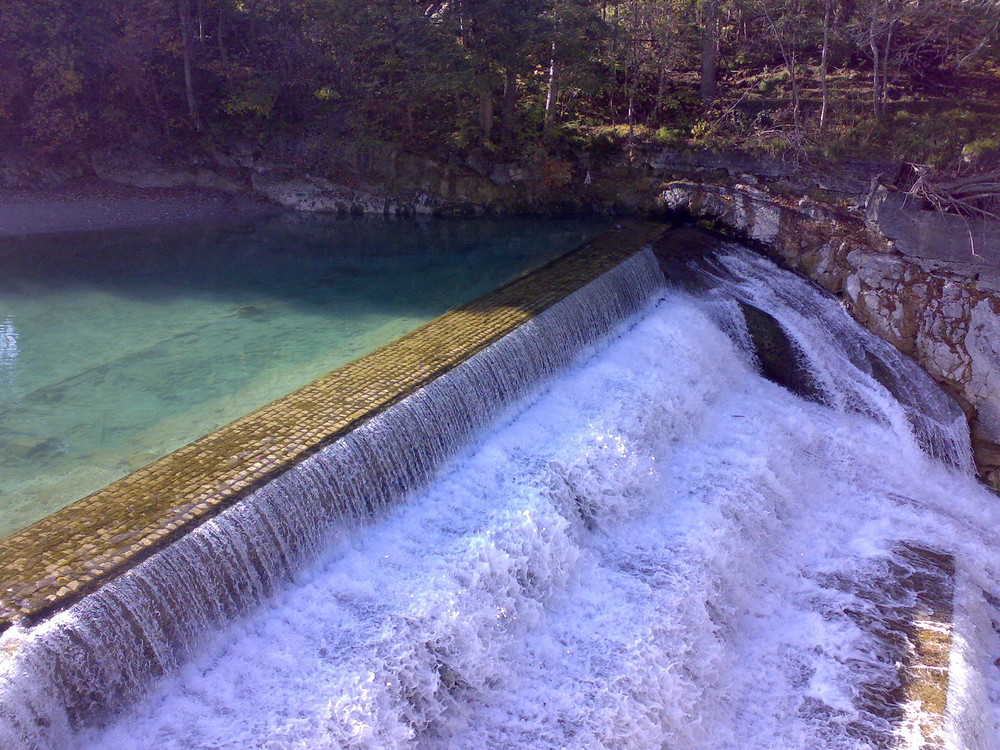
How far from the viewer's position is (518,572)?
224 inches

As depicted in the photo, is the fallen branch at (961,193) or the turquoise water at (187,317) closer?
the turquoise water at (187,317)

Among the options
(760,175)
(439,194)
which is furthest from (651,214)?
(439,194)

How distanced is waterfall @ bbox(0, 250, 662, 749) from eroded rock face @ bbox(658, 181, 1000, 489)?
18.4 feet

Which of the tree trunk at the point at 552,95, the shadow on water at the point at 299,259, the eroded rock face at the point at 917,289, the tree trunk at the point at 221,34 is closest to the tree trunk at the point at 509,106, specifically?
the tree trunk at the point at 552,95

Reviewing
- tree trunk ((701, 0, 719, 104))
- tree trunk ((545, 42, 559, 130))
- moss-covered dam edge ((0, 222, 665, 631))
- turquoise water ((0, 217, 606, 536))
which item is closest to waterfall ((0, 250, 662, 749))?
moss-covered dam edge ((0, 222, 665, 631))

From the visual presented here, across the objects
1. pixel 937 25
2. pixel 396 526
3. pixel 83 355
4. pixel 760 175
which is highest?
pixel 937 25

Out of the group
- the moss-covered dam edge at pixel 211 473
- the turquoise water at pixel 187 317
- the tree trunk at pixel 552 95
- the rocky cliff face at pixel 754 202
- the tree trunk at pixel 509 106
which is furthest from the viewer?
the tree trunk at pixel 509 106

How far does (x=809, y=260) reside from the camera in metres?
11.1

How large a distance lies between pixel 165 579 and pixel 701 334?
7016 mm

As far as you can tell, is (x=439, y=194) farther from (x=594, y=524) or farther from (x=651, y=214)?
(x=594, y=524)

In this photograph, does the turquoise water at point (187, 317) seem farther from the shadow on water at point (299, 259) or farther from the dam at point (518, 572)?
the dam at point (518, 572)

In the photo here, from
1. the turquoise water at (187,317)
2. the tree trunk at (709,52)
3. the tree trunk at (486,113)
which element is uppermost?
the tree trunk at (709,52)

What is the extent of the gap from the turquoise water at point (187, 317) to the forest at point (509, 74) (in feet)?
8.12

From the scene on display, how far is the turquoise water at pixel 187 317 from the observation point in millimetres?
6484
